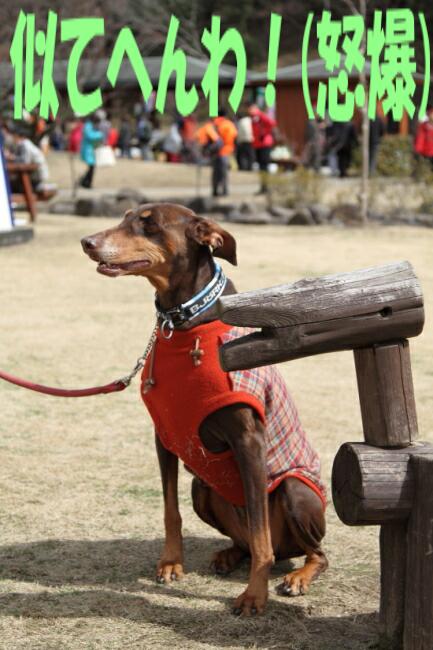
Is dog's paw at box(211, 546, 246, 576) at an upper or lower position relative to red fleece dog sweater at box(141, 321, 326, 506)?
lower

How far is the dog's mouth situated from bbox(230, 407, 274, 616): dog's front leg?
588 millimetres

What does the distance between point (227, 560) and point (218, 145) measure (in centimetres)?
1660

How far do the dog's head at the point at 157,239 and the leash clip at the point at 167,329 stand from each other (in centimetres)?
16

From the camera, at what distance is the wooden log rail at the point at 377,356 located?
2951 mm

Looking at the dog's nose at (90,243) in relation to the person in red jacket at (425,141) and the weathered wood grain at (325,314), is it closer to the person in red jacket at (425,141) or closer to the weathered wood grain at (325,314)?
the weathered wood grain at (325,314)

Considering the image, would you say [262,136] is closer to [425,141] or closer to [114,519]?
[425,141]

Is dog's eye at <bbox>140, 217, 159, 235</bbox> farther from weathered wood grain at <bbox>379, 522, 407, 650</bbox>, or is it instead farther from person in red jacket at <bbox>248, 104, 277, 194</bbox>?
person in red jacket at <bbox>248, 104, 277, 194</bbox>

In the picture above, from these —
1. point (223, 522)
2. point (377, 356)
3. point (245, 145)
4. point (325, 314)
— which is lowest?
point (223, 522)

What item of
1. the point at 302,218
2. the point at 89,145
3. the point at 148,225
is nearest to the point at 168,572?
the point at 148,225

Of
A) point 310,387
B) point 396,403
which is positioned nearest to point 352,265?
point 310,387

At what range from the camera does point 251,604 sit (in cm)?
360

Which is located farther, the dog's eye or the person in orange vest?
the person in orange vest

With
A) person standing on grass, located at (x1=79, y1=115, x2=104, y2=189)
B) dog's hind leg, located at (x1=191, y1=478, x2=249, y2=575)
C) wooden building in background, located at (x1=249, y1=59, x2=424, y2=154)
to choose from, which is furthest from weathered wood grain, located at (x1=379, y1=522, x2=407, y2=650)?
wooden building in background, located at (x1=249, y1=59, x2=424, y2=154)

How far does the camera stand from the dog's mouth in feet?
11.5
